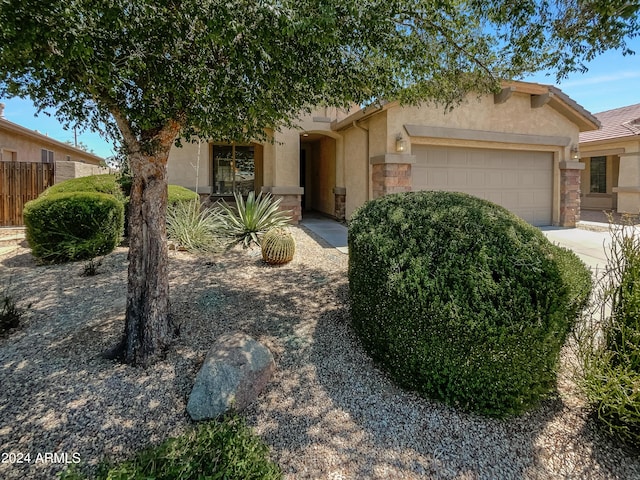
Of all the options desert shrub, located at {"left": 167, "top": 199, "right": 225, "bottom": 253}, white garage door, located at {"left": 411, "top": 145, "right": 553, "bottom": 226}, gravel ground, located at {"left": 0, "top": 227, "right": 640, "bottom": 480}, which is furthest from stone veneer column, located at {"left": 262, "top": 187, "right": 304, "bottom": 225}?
gravel ground, located at {"left": 0, "top": 227, "right": 640, "bottom": 480}

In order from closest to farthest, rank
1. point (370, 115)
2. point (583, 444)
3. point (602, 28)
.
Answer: point (583, 444) < point (602, 28) < point (370, 115)

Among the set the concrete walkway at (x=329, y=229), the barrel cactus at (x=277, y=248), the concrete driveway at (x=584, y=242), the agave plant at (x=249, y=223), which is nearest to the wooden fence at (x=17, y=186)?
the agave plant at (x=249, y=223)

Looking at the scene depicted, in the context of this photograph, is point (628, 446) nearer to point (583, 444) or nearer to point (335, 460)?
point (583, 444)

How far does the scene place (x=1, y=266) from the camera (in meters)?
6.62

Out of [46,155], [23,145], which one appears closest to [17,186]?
[23,145]

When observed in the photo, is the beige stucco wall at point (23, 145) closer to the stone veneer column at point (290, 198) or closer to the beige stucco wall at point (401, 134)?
the beige stucco wall at point (401, 134)

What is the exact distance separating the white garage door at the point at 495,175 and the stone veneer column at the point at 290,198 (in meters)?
3.70

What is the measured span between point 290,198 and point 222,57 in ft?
28.3

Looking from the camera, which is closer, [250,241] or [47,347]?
[47,347]

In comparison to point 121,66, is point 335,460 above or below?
below

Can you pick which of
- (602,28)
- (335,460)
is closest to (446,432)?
(335,460)

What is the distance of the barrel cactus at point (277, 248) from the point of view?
6.62 m

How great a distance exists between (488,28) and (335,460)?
4869 mm

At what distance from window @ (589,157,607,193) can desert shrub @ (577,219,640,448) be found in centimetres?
1714
